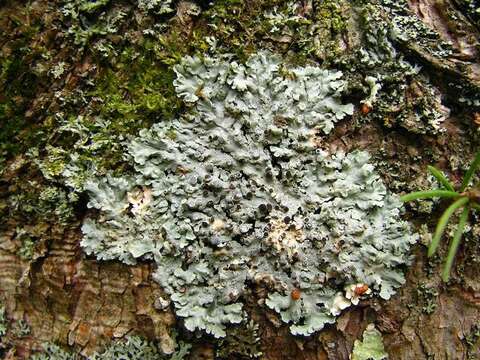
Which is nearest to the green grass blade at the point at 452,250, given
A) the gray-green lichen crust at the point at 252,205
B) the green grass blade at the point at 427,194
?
the green grass blade at the point at 427,194

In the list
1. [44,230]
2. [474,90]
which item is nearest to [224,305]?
[44,230]

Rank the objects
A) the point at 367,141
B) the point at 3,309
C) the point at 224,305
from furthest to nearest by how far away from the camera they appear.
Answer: the point at 3,309 < the point at 367,141 < the point at 224,305

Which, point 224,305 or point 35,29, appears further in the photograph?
point 35,29

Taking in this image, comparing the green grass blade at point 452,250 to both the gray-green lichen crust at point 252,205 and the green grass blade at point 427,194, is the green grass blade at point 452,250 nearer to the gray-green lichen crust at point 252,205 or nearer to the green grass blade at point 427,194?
the green grass blade at point 427,194

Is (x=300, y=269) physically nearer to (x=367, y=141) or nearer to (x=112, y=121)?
(x=367, y=141)

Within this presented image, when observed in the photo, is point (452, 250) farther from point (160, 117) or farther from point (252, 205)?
point (160, 117)

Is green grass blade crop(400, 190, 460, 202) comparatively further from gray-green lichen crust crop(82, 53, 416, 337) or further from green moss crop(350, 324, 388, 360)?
green moss crop(350, 324, 388, 360)
